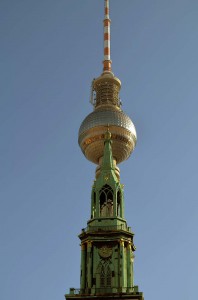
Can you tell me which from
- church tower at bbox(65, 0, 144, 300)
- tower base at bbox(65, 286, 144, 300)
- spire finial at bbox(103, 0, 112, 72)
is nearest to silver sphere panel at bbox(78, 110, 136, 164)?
church tower at bbox(65, 0, 144, 300)

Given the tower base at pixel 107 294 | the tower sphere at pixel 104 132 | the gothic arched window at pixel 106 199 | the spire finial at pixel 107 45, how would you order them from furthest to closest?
the spire finial at pixel 107 45 < the tower sphere at pixel 104 132 < the gothic arched window at pixel 106 199 < the tower base at pixel 107 294

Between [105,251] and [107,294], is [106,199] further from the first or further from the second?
[107,294]

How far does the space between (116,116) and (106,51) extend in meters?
24.8

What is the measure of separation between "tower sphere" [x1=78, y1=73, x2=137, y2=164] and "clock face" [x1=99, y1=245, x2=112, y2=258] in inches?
1591

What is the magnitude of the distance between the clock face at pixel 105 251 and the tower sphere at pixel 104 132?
40414mm

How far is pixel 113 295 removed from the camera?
91750 millimetres

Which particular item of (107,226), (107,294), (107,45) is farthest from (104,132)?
(107,294)

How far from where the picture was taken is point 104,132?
136 meters

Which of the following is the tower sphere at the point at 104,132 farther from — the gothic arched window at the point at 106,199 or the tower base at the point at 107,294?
the tower base at the point at 107,294

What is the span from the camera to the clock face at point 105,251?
3895 inches

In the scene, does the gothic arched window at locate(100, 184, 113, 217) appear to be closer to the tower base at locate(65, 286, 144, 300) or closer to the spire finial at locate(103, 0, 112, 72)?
the tower base at locate(65, 286, 144, 300)

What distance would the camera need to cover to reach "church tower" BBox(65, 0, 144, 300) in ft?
314

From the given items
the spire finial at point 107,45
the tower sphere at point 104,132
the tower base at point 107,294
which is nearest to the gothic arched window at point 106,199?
the tower base at point 107,294

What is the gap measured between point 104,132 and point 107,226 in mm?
37675
